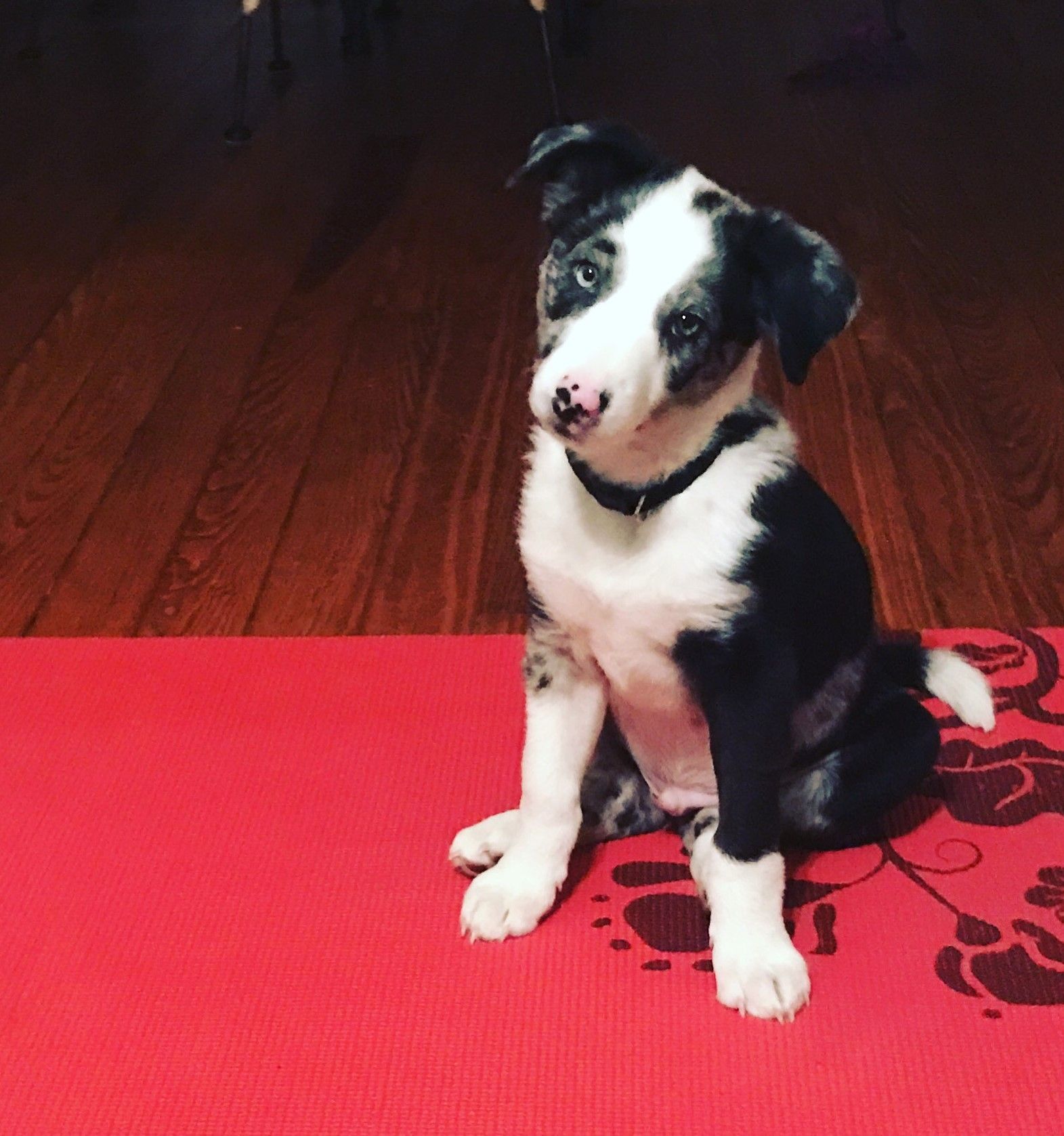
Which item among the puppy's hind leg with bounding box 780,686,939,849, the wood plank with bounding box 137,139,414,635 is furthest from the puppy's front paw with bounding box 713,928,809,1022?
the wood plank with bounding box 137,139,414,635

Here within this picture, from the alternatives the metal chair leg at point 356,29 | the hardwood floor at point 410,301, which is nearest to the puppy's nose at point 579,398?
the hardwood floor at point 410,301

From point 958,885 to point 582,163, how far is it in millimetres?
890

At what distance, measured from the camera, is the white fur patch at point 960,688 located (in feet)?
5.17

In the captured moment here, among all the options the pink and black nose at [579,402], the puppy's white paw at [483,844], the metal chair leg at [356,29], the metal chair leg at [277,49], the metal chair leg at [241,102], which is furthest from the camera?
the metal chair leg at [356,29]

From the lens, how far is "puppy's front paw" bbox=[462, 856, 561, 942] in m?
1.52

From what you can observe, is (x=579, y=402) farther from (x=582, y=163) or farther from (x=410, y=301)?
(x=410, y=301)

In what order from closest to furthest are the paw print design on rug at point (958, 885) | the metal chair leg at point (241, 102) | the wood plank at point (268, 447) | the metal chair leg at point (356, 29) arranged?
the paw print design on rug at point (958, 885)
the wood plank at point (268, 447)
the metal chair leg at point (241, 102)
the metal chair leg at point (356, 29)

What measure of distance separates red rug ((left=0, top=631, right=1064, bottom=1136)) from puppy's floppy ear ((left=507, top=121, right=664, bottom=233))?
28.9 inches

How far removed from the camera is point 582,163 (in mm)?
1373

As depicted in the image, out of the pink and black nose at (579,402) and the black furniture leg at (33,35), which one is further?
the black furniture leg at (33,35)

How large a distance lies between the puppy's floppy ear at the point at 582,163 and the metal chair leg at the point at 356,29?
3.56 metres

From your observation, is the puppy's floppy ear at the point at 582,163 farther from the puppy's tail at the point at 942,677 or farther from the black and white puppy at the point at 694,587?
the puppy's tail at the point at 942,677

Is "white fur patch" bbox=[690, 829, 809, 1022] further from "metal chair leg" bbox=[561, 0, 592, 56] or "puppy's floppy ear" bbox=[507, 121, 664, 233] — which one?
"metal chair leg" bbox=[561, 0, 592, 56]

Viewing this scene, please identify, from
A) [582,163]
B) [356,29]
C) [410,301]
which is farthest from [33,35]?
[582,163]
